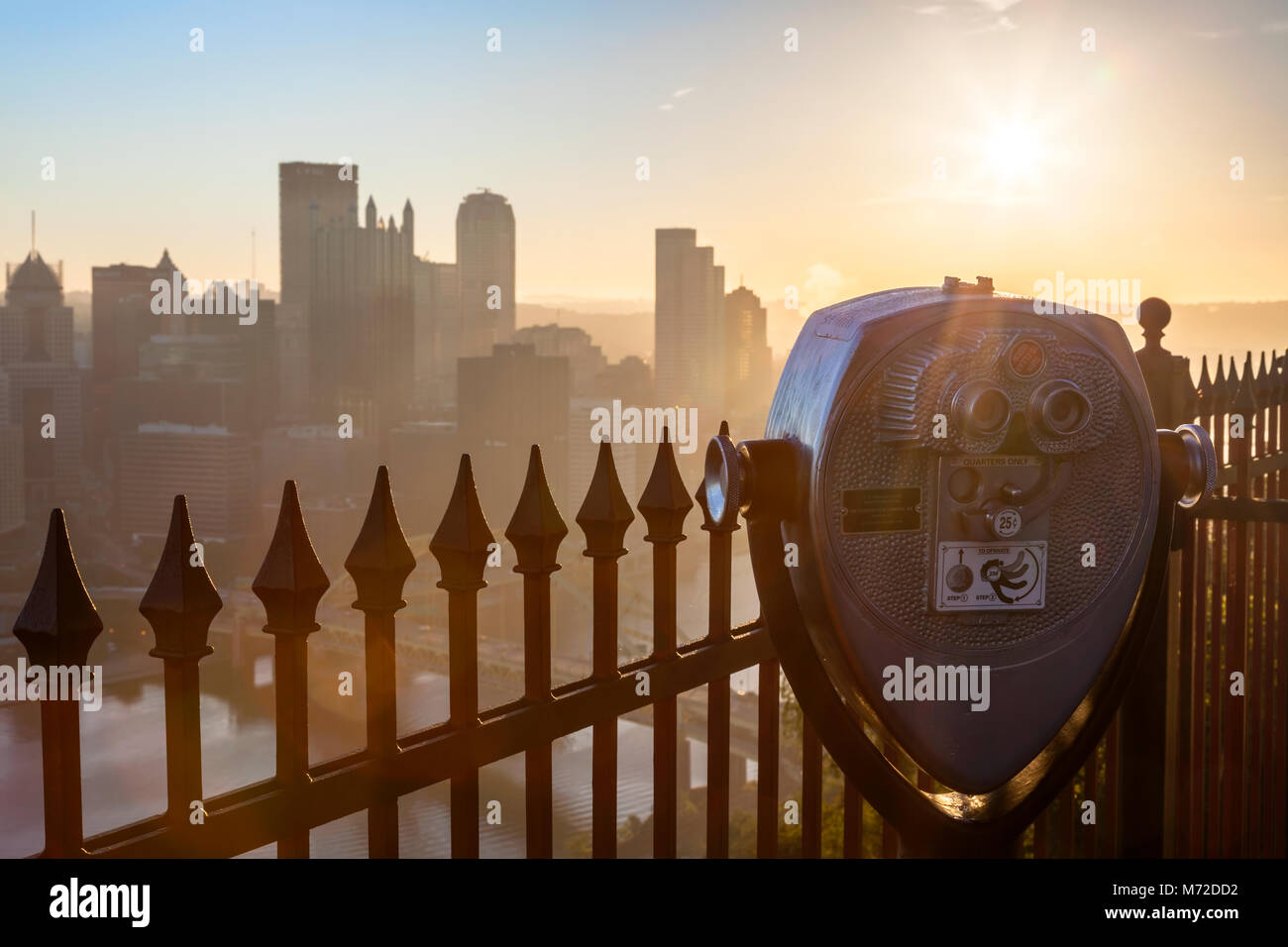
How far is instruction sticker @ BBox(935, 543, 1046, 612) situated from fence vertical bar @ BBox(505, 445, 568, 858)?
556 mm

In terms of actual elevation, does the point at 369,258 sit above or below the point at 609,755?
above

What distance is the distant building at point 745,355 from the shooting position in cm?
3375

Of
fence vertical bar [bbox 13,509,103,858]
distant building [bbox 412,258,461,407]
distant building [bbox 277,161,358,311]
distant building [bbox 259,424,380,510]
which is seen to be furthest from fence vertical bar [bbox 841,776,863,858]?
distant building [bbox 277,161,358,311]

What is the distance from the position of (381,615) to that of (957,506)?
0.77 metres

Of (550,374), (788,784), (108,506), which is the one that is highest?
(550,374)

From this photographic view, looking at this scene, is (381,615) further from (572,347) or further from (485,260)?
(485,260)

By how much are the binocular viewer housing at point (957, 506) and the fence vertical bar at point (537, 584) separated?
0.90 ft

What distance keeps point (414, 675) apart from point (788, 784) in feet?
37.2

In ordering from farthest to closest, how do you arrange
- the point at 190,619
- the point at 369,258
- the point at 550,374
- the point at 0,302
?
the point at 369,258, the point at 0,302, the point at 550,374, the point at 190,619

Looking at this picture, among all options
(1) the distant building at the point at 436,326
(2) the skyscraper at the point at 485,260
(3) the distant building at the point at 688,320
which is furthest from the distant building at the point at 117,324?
(3) the distant building at the point at 688,320
